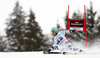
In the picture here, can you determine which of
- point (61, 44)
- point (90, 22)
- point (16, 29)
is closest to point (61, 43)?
point (61, 44)

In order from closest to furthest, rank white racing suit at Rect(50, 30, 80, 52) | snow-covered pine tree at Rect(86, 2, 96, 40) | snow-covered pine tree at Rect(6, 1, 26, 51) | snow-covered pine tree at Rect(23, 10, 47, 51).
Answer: white racing suit at Rect(50, 30, 80, 52), snow-covered pine tree at Rect(86, 2, 96, 40), snow-covered pine tree at Rect(23, 10, 47, 51), snow-covered pine tree at Rect(6, 1, 26, 51)

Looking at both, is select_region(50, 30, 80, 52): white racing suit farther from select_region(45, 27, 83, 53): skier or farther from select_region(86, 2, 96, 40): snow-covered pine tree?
select_region(86, 2, 96, 40): snow-covered pine tree

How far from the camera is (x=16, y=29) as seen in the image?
72.4ft

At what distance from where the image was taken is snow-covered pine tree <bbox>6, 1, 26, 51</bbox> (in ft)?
69.7

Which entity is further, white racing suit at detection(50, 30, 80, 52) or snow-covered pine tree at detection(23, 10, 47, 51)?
snow-covered pine tree at detection(23, 10, 47, 51)

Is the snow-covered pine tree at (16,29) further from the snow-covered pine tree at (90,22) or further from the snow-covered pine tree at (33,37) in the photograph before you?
the snow-covered pine tree at (90,22)

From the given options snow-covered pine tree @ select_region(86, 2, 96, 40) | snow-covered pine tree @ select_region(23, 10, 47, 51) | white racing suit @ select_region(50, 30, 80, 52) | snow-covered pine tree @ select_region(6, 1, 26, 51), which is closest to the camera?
white racing suit @ select_region(50, 30, 80, 52)

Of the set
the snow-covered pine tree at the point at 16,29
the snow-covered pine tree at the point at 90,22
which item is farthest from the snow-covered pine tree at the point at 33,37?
the snow-covered pine tree at the point at 90,22

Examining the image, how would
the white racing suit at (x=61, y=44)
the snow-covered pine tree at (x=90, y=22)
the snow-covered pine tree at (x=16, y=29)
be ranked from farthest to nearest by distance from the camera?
1. the snow-covered pine tree at (x=16, y=29)
2. the snow-covered pine tree at (x=90, y=22)
3. the white racing suit at (x=61, y=44)

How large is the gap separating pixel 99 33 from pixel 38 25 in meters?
7.95

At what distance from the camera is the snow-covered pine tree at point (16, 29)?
837 inches

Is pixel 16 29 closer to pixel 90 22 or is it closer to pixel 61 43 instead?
pixel 90 22

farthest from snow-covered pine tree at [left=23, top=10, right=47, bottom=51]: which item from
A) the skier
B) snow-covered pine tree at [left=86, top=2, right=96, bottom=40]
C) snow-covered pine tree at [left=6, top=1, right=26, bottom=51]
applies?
the skier

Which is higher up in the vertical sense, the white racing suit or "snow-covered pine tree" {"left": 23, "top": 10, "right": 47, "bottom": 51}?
the white racing suit
